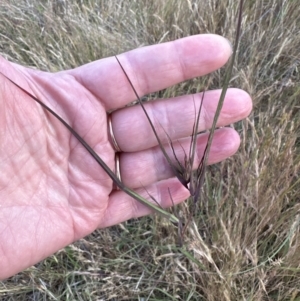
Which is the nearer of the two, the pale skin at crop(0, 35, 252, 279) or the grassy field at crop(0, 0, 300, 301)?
the pale skin at crop(0, 35, 252, 279)

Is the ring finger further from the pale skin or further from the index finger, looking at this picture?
the index finger

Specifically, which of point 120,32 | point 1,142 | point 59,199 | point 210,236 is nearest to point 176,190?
point 210,236

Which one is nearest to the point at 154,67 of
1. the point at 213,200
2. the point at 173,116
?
the point at 173,116

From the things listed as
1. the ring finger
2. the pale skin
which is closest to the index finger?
the pale skin

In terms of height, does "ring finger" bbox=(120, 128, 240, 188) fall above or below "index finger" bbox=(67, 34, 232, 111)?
below

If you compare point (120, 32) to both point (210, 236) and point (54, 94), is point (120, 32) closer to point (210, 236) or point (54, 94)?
point (54, 94)

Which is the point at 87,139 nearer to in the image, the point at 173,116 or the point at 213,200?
the point at 173,116

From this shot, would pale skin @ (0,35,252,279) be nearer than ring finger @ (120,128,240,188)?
Yes

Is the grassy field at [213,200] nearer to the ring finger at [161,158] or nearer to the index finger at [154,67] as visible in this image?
the ring finger at [161,158]
